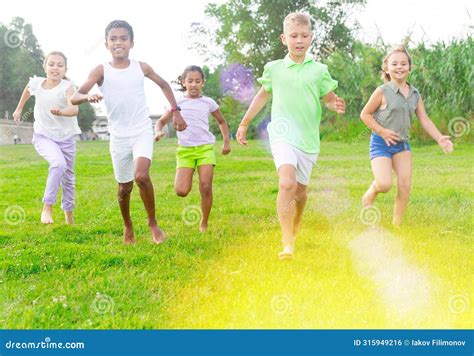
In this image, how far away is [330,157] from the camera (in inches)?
444

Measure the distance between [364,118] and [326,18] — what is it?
1.98 metres

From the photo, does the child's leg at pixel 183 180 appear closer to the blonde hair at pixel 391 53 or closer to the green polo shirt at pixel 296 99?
the green polo shirt at pixel 296 99

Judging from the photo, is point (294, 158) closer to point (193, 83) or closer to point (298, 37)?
point (298, 37)

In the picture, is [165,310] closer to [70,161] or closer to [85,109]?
[70,161]

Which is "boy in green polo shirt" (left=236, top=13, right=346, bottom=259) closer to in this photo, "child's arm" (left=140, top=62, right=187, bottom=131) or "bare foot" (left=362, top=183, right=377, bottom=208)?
"child's arm" (left=140, top=62, right=187, bottom=131)

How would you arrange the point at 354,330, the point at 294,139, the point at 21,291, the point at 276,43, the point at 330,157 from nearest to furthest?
the point at 354,330, the point at 21,291, the point at 294,139, the point at 276,43, the point at 330,157

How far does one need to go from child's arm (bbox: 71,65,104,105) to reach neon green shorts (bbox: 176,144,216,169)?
3.70ft

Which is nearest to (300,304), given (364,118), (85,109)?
(364,118)

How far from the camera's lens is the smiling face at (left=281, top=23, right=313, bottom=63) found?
14.2 ft

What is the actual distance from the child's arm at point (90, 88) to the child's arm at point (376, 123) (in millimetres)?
2024

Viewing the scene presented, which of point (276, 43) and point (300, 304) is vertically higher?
point (276, 43)

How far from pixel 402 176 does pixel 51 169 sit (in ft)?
9.85

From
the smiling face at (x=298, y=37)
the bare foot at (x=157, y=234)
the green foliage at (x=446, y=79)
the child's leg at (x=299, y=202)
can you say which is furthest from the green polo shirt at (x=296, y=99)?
the green foliage at (x=446, y=79)

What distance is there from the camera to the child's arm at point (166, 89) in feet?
16.0
